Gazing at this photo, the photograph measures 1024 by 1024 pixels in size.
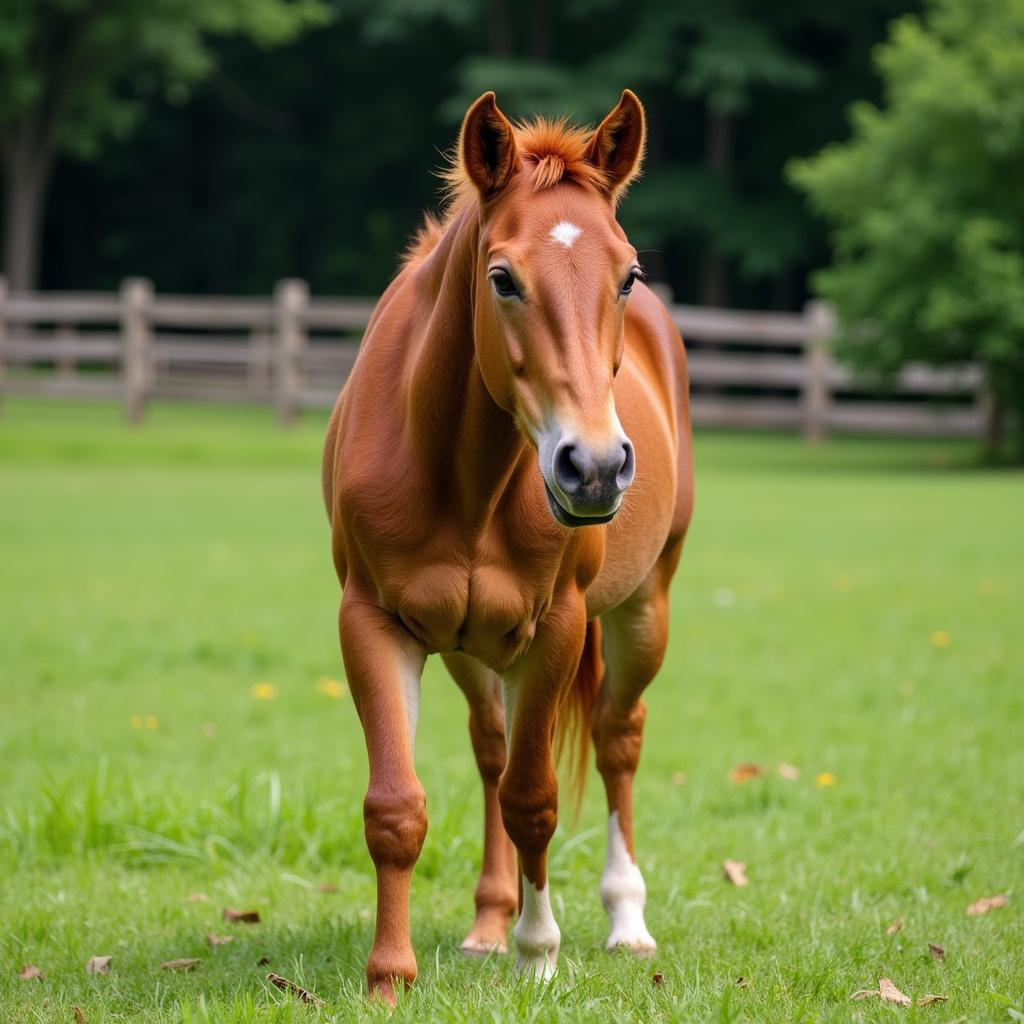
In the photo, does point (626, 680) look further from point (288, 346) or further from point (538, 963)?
point (288, 346)

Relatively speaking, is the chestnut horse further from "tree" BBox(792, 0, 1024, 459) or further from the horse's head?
"tree" BBox(792, 0, 1024, 459)

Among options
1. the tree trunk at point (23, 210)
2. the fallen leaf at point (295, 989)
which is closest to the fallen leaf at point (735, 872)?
the fallen leaf at point (295, 989)

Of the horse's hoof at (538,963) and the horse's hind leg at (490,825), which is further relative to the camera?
the horse's hind leg at (490,825)

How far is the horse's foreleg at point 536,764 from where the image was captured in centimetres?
355

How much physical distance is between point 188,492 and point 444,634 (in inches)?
536

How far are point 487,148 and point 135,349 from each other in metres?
21.9

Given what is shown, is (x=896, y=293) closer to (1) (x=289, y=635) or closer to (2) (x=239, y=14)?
(1) (x=289, y=635)

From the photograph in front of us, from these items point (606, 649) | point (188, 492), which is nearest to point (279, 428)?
point (188, 492)

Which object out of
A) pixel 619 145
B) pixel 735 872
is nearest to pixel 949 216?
pixel 735 872

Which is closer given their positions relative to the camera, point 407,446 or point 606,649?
point 407,446

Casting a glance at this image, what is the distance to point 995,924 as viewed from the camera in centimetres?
396

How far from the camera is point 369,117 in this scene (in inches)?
1588

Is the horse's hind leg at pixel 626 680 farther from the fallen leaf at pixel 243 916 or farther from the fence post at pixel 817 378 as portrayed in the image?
the fence post at pixel 817 378

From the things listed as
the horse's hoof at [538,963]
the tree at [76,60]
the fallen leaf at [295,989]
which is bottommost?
the horse's hoof at [538,963]
